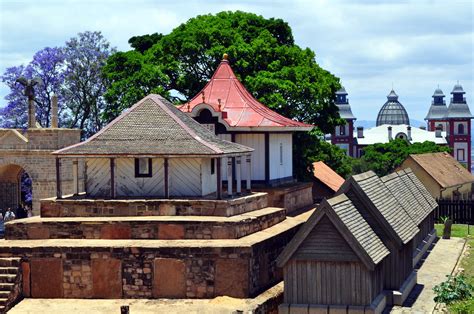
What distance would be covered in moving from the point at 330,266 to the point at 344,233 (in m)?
0.84

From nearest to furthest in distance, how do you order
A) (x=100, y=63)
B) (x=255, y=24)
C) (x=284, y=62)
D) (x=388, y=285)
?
(x=388, y=285)
(x=284, y=62)
(x=255, y=24)
(x=100, y=63)

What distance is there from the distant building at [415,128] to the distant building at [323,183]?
5666 cm

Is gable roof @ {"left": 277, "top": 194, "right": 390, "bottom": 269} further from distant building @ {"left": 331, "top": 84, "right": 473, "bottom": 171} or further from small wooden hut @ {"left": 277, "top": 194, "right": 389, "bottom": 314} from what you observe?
distant building @ {"left": 331, "top": 84, "right": 473, "bottom": 171}

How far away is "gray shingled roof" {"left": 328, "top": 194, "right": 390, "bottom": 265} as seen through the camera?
1935 cm

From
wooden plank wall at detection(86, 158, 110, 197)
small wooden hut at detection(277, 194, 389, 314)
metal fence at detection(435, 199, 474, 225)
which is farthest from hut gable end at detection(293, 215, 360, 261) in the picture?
metal fence at detection(435, 199, 474, 225)

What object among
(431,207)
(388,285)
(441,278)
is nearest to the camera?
(388,285)

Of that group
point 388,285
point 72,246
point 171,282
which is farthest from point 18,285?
point 388,285

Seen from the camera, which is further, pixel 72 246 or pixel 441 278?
pixel 441 278

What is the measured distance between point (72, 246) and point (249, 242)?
414cm

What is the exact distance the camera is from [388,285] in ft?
69.6

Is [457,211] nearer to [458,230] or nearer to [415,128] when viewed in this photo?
[458,230]

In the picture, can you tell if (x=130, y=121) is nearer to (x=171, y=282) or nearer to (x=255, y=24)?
(x=171, y=282)

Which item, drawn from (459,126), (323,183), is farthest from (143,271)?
(459,126)

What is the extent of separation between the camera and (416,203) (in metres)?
28.8
